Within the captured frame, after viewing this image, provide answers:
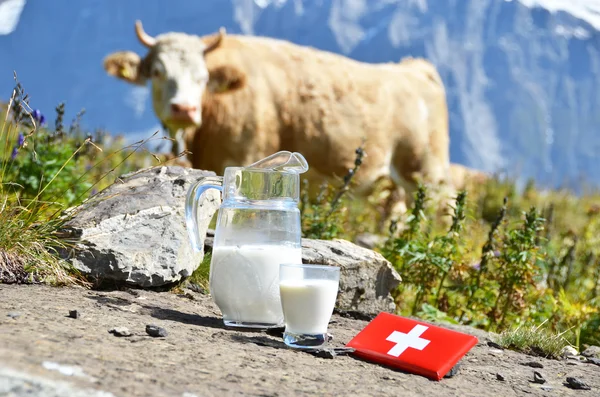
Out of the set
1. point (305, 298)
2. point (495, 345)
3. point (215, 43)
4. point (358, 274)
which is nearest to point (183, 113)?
point (215, 43)

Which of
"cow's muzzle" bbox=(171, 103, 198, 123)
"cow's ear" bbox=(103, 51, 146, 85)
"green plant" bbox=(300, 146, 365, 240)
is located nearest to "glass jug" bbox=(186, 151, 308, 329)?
"green plant" bbox=(300, 146, 365, 240)

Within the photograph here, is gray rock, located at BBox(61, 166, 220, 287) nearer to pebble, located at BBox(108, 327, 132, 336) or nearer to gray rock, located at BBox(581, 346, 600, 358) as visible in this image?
pebble, located at BBox(108, 327, 132, 336)

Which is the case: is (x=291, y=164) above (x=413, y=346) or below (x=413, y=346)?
above

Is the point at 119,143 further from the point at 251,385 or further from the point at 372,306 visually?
the point at 251,385

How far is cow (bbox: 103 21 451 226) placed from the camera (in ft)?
25.5

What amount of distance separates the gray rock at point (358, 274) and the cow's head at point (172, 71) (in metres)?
3.81

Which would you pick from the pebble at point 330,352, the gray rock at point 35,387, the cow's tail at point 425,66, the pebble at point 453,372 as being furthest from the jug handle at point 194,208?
the cow's tail at point 425,66

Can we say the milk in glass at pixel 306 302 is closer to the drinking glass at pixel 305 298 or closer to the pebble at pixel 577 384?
the drinking glass at pixel 305 298

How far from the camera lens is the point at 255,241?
293 cm

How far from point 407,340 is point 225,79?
541 centimetres

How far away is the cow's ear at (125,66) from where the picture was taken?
Result: 8.16 meters

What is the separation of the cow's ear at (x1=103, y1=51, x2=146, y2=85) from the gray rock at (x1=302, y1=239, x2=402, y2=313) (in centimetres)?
481

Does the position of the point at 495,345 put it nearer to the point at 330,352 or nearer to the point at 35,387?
the point at 330,352

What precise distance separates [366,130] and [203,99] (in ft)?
6.31
